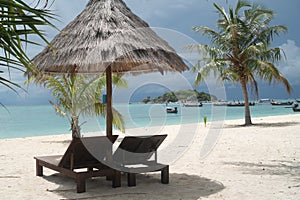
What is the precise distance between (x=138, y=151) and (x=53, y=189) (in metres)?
1.31

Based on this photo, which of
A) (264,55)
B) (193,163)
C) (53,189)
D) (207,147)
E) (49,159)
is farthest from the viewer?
(264,55)

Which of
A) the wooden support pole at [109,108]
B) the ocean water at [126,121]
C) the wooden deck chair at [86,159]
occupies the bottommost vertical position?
the ocean water at [126,121]

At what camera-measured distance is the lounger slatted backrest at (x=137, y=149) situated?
17.5 ft

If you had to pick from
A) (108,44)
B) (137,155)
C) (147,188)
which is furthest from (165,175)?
(108,44)

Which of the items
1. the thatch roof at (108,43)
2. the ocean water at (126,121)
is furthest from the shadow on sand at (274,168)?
the ocean water at (126,121)

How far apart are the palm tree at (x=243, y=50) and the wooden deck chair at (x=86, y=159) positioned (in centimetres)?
1109

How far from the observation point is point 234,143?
10.6 metres

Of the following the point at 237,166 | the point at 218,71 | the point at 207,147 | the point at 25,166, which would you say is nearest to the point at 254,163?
the point at 237,166

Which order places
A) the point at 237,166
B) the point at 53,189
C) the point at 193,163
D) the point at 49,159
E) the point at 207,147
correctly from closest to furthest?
the point at 53,189
the point at 49,159
the point at 237,166
the point at 193,163
the point at 207,147

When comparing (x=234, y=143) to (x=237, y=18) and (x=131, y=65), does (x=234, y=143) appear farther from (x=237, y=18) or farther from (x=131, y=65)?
(x=237, y=18)

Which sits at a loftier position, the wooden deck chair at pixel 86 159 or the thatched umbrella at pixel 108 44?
the thatched umbrella at pixel 108 44

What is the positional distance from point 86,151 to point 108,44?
1504 millimetres

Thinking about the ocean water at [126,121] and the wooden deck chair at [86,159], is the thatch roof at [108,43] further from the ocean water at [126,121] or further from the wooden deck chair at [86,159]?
the ocean water at [126,121]

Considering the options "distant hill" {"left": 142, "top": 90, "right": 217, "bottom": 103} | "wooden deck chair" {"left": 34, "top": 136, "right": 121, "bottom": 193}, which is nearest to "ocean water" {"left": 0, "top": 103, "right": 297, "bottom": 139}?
"distant hill" {"left": 142, "top": 90, "right": 217, "bottom": 103}
